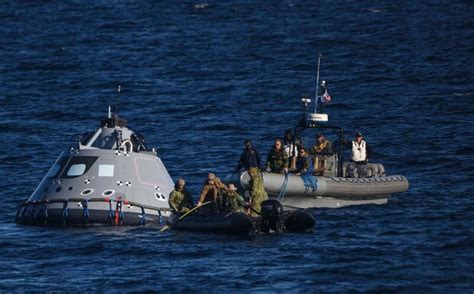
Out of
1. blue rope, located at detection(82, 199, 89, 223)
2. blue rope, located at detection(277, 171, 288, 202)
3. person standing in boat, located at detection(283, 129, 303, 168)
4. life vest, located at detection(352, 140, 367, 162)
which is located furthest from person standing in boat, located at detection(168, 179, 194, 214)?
life vest, located at detection(352, 140, 367, 162)

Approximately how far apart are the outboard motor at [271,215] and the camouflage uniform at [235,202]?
818 mm

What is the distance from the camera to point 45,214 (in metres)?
44.2

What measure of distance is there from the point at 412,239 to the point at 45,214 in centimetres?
1163

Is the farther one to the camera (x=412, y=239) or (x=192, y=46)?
(x=192, y=46)

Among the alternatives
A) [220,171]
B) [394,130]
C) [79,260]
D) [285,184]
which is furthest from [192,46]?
[79,260]

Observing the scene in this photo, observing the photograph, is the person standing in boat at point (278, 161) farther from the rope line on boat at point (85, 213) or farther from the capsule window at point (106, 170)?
the rope line on boat at point (85, 213)

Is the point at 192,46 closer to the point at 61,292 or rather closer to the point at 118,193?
the point at 118,193

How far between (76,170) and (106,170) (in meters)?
0.99

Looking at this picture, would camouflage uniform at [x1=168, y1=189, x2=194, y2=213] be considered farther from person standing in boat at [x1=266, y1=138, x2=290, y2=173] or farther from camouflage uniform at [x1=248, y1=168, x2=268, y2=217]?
person standing in boat at [x1=266, y1=138, x2=290, y2=173]

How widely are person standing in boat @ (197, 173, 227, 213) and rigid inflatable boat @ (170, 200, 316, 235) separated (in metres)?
0.59

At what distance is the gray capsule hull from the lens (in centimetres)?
4603

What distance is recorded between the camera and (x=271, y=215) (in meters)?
41.8

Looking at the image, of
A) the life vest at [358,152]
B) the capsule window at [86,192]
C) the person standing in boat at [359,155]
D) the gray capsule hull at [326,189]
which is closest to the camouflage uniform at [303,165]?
the gray capsule hull at [326,189]

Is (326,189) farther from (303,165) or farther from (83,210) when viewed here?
(83,210)
